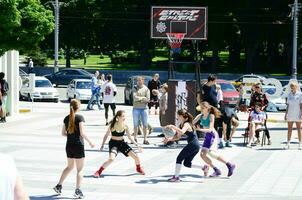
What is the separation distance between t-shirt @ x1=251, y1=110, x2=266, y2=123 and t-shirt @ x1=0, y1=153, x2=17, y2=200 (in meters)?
13.9

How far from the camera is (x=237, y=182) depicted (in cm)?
1297

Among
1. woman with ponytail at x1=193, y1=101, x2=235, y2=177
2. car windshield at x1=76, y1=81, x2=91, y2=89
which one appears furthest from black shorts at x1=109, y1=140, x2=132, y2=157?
car windshield at x1=76, y1=81, x2=91, y2=89

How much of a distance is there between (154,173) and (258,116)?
18.1 feet

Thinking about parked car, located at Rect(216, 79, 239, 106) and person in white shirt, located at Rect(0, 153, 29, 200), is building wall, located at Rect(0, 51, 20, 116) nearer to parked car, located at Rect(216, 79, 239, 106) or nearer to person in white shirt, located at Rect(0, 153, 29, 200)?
parked car, located at Rect(216, 79, 239, 106)

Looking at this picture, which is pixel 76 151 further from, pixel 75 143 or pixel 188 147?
pixel 188 147

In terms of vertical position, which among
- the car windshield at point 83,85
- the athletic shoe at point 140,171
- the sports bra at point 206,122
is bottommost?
the athletic shoe at point 140,171

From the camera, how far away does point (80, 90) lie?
3516cm

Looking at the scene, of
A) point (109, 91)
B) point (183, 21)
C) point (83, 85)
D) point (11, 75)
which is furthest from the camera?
point (83, 85)

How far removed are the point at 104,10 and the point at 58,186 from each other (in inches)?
2386

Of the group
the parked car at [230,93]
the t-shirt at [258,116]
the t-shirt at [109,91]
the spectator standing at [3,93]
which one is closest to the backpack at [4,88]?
the spectator standing at [3,93]

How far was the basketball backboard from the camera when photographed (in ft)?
65.7

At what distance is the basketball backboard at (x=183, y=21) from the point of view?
65.7ft

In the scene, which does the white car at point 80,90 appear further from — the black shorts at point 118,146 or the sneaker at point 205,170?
the black shorts at point 118,146

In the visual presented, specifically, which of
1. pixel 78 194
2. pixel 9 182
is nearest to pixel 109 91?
pixel 78 194
